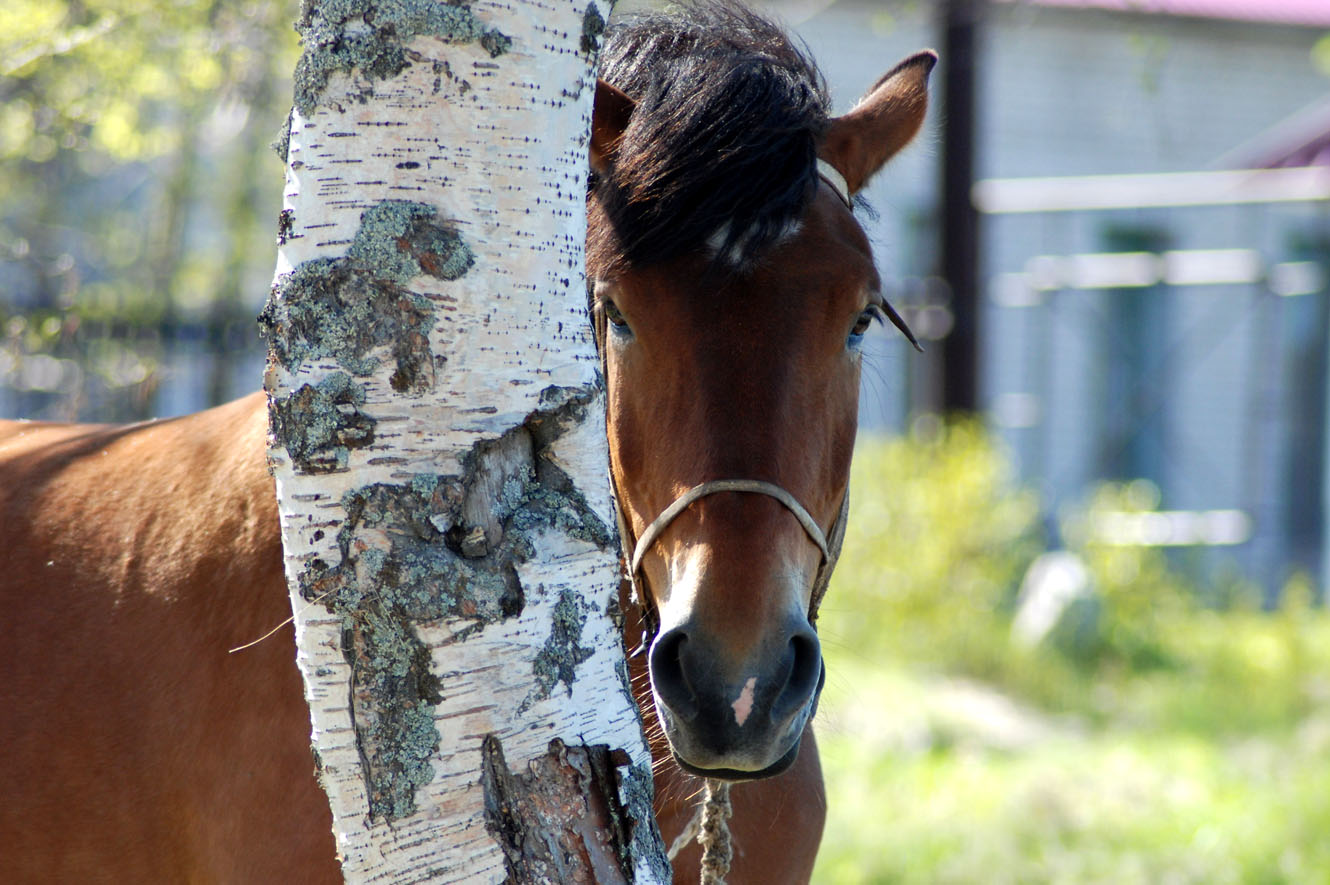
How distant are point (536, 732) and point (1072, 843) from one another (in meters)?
3.54

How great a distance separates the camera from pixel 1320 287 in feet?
27.9

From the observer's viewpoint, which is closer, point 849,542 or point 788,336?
point 788,336

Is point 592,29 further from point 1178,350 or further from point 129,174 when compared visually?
point 129,174

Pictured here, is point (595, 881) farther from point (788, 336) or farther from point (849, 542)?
point (849, 542)

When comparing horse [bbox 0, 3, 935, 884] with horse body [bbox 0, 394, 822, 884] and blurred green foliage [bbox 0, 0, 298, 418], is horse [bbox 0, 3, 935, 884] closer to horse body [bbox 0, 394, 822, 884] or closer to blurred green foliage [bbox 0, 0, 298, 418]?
horse body [bbox 0, 394, 822, 884]

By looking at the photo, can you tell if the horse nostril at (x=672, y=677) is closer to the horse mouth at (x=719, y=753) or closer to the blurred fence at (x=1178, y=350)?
the horse mouth at (x=719, y=753)

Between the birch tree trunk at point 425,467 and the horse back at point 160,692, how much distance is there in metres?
0.61

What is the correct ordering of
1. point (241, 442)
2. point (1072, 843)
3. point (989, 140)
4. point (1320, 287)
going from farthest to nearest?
point (989, 140) → point (1320, 287) → point (1072, 843) → point (241, 442)

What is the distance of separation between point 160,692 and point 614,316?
3.00 feet

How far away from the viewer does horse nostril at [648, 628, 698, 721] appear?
4.84 ft

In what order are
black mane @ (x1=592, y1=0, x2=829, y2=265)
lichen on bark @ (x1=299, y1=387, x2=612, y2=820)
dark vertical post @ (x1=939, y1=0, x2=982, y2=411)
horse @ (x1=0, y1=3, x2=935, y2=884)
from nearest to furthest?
lichen on bark @ (x1=299, y1=387, x2=612, y2=820) < horse @ (x1=0, y1=3, x2=935, y2=884) < black mane @ (x1=592, y1=0, x2=829, y2=265) < dark vertical post @ (x1=939, y1=0, x2=982, y2=411)

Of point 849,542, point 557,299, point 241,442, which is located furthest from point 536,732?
point 849,542

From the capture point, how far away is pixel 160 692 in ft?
5.99

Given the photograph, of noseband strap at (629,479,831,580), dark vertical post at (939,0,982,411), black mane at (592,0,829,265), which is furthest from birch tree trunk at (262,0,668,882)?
dark vertical post at (939,0,982,411)
